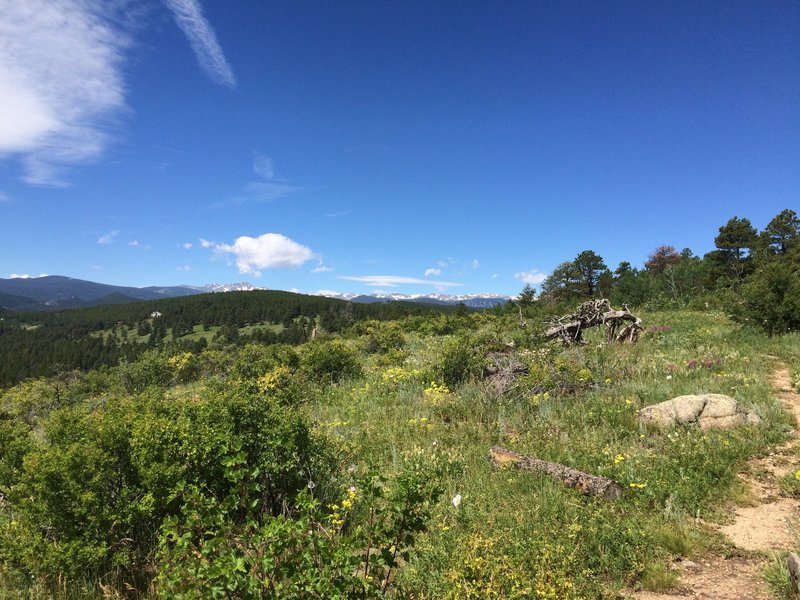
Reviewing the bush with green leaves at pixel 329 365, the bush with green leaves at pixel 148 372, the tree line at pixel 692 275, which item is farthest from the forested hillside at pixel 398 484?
the tree line at pixel 692 275

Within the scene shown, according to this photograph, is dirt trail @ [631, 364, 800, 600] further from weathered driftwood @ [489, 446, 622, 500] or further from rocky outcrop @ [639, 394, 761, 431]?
weathered driftwood @ [489, 446, 622, 500]

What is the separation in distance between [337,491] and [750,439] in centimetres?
682

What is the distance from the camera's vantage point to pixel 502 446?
702cm

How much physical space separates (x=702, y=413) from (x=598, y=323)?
8.65 m

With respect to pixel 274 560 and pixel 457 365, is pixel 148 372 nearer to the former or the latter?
pixel 457 365

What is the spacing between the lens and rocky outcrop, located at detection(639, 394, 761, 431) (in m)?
7.32

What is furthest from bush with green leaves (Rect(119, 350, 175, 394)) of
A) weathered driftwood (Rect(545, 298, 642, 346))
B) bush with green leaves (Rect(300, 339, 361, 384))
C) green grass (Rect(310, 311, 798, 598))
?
weathered driftwood (Rect(545, 298, 642, 346))

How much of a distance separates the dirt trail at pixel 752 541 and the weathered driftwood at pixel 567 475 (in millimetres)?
1161

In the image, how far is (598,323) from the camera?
626 inches

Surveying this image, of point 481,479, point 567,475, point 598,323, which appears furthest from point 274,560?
point 598,323

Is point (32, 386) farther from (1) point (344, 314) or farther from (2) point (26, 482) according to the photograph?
(1) point (344, 314)

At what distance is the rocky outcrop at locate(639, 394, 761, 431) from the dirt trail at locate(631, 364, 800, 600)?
1.03m

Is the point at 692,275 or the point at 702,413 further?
the point at 692,275

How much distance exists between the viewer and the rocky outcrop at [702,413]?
732cm
